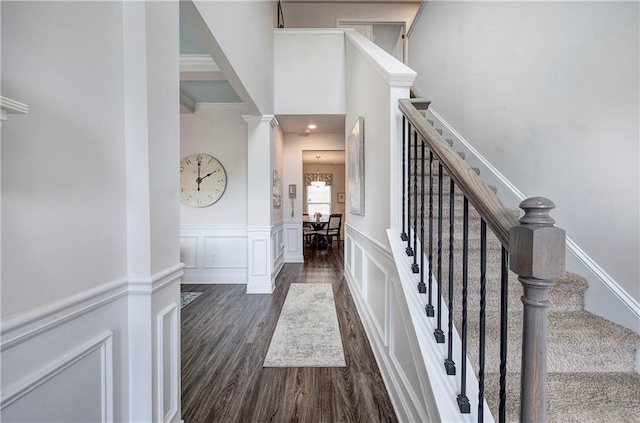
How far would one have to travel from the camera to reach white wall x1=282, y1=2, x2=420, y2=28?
5.57 metres

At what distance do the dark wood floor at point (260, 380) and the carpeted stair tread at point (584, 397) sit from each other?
2.23ft

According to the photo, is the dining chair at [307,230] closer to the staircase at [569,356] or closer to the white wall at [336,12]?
the white wall at [336,12]

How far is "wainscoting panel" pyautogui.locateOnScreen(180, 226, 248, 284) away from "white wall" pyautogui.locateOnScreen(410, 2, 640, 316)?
3445 mm

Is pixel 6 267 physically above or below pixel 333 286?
above

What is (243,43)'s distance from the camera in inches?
104

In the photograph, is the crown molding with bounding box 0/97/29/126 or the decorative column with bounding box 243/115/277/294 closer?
the crown molding with bounding box 0/97/29/126

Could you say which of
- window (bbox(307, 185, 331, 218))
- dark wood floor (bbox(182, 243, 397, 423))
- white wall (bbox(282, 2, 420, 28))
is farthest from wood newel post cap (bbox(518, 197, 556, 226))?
window (bbox(307, 185, 331, 218))

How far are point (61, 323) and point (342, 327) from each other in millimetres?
2221

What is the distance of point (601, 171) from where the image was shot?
1691mm

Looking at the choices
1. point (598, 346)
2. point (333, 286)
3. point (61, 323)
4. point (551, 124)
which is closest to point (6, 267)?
point (61, 323)

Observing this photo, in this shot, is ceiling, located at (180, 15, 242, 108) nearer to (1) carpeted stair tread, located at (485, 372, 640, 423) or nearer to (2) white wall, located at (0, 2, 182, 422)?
(2) white wall, located at (0, 2, 182, 422)

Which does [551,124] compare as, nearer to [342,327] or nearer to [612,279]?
[612,279]

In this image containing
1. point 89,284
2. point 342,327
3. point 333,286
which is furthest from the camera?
point 333,286

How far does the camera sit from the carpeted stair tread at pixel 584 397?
3.58ft
